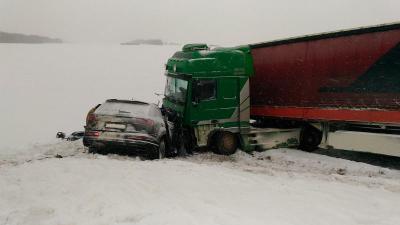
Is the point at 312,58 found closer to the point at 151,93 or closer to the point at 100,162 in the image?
the point at 100,162

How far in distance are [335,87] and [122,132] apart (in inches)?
217

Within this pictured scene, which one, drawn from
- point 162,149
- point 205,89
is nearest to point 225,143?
point 205,89

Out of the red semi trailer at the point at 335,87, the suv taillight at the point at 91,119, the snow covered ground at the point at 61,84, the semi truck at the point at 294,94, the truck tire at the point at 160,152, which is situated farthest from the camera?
the snow covered ground at the point at 61,84

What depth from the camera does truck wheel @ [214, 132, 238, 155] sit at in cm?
1207

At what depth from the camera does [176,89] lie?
1248 cm

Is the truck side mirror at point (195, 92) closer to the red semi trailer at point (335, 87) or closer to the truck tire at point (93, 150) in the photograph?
the red semi trailer at point (335, 87)

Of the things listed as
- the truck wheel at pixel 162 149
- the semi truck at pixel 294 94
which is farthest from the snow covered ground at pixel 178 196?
the semi truck at pixel 294 94

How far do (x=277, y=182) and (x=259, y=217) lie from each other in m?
2.37

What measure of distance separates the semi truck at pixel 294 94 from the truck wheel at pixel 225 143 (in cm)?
3

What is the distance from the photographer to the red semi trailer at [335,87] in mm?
10195

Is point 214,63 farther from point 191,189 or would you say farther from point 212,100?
point 191,189

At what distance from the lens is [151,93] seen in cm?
2581

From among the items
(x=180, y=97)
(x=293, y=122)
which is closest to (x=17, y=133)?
(x=180, y=97)

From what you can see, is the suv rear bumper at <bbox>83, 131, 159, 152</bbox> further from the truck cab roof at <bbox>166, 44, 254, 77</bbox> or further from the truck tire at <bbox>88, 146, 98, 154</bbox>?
the truck cab roof at <bbox>166, 44, 254, 77</bbox>
